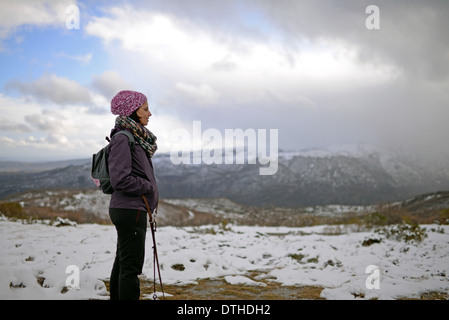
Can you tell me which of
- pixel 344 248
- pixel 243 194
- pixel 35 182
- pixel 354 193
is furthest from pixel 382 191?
pixel 344 248

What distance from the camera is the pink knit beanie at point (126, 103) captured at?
3357 mm

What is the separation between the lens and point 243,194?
14338 cm

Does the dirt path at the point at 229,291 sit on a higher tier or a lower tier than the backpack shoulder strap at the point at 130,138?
lower

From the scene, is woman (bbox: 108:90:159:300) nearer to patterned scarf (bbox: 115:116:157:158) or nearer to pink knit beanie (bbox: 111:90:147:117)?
patterned scarf (bbox: 115:116:157:158)

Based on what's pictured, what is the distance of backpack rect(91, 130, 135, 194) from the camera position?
123 inches

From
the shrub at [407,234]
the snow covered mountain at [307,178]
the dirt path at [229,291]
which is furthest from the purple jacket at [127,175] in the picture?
the snow covered mountain at [307,178]

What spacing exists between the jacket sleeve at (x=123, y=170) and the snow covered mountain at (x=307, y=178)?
4962 inches

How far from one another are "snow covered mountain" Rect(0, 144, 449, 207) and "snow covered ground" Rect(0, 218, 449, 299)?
118780 mm

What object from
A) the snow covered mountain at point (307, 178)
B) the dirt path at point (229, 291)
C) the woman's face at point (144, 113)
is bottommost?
the dirt path at point (229, 291)

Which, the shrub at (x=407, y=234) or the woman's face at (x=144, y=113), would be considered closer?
the woman's face at (x=144, y=113)

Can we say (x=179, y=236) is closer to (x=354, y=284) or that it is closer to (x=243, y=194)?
(x=354, y=284)

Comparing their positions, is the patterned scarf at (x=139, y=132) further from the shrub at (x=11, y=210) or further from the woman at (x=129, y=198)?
the shrub at (x=11, y=210)
